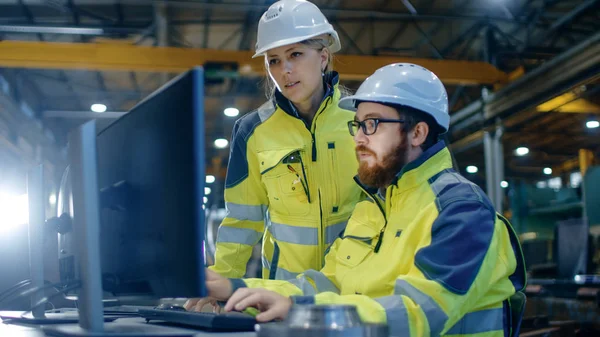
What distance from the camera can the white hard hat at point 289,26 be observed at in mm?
2287

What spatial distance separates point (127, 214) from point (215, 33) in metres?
10.2

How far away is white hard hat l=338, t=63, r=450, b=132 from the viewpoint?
1776mm

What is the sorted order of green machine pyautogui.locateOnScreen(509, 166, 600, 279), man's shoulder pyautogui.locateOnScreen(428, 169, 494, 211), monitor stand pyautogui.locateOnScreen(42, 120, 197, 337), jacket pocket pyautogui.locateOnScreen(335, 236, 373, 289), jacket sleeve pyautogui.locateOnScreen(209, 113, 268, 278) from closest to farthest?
monitor stand pyautogui.locateOnScreen(42, 120, 197, 337) < man's shoulder pyautogui.locateOnScreen(428, 169, 494, 211) < jacket pocket pyautogui.locateOnScreen(335, 236, 373, 289) < jacket sleeve pyautogui.locateOnScreen(209, 113, 268, 278) < green machine pyautogui.locateOnScreen(509, 166, 600, 279)

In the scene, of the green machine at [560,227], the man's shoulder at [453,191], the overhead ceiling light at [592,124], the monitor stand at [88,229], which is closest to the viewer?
the monitor stand at [88,229]

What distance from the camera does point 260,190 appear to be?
96.5 inches

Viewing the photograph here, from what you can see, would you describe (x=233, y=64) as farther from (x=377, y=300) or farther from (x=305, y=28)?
(x=377, y=300)

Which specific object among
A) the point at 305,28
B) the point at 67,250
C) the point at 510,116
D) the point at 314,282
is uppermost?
the point at 510,116

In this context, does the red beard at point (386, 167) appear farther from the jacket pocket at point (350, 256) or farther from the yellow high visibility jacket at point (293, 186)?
the yellow high visibility jacket at point (293, 186)

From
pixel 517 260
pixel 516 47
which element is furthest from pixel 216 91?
pixel 517 260

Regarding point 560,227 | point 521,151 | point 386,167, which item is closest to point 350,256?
point 386,167

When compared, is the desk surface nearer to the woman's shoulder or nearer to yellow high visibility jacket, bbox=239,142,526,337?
yellow high visibility jacket, bbox=239,142,526,337

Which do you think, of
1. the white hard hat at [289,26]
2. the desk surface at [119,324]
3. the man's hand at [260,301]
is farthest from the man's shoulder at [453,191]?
the white hard hat at [289,26]

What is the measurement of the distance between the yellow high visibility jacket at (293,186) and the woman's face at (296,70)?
3.0 inches

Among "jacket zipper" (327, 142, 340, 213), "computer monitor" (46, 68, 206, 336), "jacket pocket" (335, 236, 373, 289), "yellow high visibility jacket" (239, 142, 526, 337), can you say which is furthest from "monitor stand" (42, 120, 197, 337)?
"jacket zipper" (327, 142, 340, 213)
